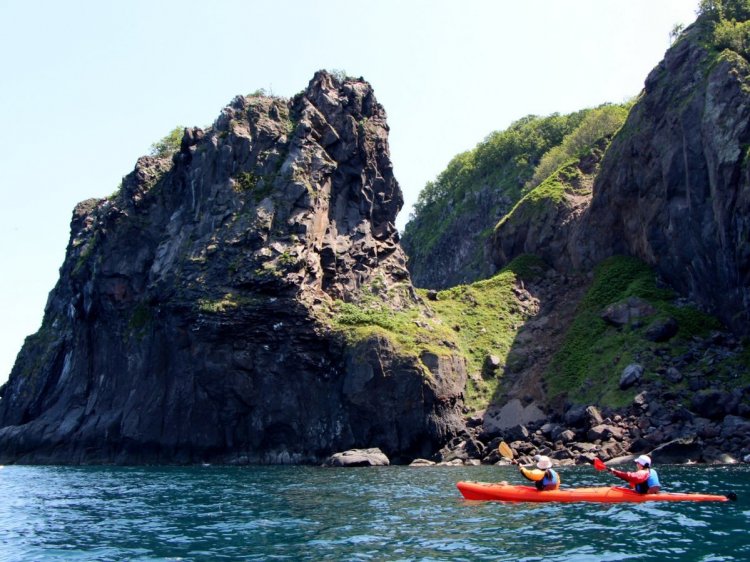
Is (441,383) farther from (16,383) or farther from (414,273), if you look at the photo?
(414,273)

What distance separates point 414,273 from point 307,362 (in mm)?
64938

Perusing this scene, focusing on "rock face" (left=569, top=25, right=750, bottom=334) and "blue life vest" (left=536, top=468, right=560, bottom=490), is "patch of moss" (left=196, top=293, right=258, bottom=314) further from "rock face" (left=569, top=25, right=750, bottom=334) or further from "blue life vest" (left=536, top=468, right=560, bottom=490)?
"blue life vest" (left=536, top=468, right=560, bottom=490)

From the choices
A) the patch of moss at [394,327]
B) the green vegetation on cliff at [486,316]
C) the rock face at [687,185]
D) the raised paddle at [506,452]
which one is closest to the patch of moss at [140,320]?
the patch of moss at [394,327]

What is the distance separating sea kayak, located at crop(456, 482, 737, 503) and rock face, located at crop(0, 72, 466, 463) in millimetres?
24955

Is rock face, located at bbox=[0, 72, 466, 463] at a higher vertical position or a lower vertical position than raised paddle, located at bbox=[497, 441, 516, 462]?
higher

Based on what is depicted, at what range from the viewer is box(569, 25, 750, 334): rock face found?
52.8 meters


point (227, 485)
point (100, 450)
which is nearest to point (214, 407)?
point (100, 450)

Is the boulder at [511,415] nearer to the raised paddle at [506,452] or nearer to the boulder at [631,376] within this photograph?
the boulder at [631,376]

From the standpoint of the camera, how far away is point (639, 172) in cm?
6738

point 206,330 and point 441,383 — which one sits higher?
point 206,330

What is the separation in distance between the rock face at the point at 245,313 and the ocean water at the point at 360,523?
1805 centimetres

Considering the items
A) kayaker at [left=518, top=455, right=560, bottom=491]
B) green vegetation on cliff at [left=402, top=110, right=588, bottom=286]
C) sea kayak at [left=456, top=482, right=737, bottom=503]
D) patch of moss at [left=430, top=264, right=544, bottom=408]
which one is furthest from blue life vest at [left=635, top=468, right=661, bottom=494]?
green vegetation on cliff at [left=402, top=110, right=588, bottom=286]

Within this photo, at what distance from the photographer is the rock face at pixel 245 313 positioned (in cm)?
5691

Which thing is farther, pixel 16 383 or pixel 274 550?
pixel 16 383
